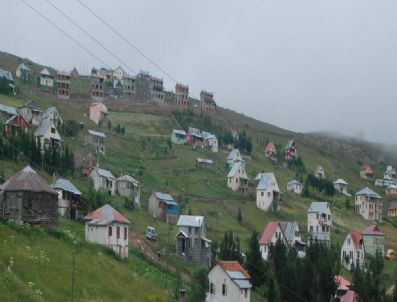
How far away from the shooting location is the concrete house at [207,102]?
17088 centimetres

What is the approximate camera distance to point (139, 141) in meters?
125

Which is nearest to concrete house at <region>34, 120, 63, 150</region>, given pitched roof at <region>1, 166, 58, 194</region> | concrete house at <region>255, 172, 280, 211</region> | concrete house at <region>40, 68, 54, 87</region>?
concrete house at <region>255, 172, 280, 211</region>

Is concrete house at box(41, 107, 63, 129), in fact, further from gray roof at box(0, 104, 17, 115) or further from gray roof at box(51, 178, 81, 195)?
gray roof at box(51, 178, 81, 195)

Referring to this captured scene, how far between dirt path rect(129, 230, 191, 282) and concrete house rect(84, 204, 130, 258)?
15.3ft

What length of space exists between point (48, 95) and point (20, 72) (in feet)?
40.8

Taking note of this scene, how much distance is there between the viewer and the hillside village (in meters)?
63.1

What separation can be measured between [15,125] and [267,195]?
38.9 meters

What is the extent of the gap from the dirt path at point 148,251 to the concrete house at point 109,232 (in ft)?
15.3

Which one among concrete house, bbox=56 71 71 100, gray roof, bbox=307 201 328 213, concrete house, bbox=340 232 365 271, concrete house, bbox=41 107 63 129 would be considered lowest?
concrete house, bbox=340 232 365 271

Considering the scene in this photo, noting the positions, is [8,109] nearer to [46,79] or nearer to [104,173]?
[104,173]

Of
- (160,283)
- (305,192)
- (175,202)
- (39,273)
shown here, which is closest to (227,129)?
(305,192)

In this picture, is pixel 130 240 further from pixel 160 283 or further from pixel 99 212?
pixel 160 283

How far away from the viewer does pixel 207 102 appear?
174 metres

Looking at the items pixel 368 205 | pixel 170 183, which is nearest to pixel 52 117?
pixel 170 183
